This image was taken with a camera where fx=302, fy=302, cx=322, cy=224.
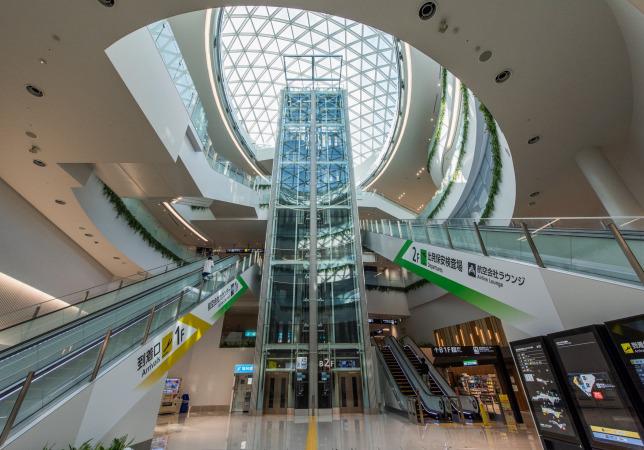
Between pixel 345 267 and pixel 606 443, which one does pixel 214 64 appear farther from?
pixel 606 443

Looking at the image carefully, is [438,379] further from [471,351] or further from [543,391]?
[543,391]

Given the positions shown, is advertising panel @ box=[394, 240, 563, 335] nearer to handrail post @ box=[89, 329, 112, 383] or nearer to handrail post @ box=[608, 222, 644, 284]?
handrail post @ box=[608, 222, 644, 284]

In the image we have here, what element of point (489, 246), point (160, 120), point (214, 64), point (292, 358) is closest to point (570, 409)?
point (489, 246)

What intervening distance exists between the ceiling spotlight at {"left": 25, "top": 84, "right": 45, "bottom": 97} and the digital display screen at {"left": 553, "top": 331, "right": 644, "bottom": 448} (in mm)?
10010

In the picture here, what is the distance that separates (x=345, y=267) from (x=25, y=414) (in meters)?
13.6

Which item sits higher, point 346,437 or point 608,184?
point 608,184

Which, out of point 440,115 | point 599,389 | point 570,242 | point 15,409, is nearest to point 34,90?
point 15,409

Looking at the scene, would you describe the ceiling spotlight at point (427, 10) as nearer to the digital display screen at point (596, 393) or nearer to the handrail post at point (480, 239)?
the handrail post at point (480, 239)

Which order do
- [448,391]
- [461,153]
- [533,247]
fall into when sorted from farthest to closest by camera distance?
[461,153] < [448,391] < [533,247]

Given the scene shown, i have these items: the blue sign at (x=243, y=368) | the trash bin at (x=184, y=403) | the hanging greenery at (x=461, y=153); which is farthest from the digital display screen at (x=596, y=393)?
the trash bin at (x=184, y=403)

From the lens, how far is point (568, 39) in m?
5.32

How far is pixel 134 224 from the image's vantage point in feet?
47.3

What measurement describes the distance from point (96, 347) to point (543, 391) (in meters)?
6.80

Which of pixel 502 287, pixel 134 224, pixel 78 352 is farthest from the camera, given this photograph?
pixel 134 224
